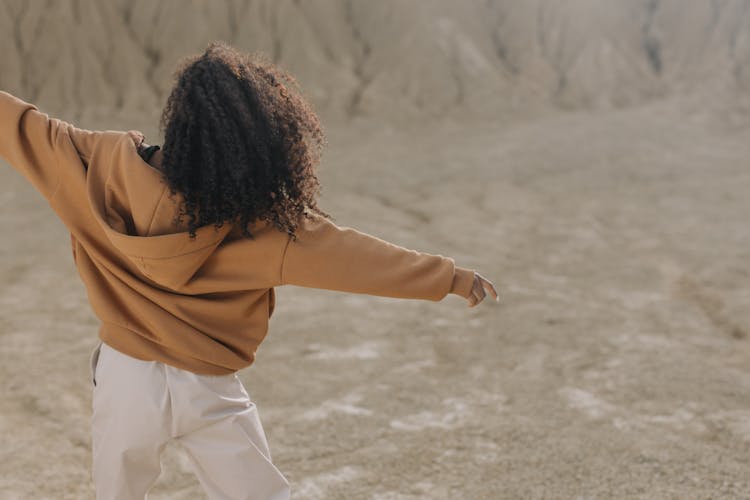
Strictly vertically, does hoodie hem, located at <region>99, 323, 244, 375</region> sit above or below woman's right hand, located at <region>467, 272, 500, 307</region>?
below

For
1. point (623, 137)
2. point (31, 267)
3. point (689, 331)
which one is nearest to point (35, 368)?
point (31, 267)

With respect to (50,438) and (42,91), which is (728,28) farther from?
(50,438)

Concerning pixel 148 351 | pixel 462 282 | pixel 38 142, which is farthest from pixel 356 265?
pixel 38 142

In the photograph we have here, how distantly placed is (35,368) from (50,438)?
1068mm

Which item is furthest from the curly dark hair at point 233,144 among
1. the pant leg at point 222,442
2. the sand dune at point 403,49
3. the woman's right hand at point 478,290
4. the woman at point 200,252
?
the sand dune at point 403,49

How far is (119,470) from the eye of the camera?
1937mm

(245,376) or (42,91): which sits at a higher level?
(42,91)

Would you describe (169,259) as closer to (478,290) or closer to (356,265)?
(356,265)

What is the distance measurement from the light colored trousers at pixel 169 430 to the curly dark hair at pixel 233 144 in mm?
408

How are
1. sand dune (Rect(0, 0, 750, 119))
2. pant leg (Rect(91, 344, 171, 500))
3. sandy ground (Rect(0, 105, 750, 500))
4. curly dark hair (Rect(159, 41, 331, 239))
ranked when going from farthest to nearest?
1. sand dune (Rect(0, 0, 750, 119))
2. sandy ground (Rect(0, 105, 750, 500))
3. pant leg (Rect(91, 344, 171, 500))
4. curly dark hair (Rect(159, 41, 331, 239))

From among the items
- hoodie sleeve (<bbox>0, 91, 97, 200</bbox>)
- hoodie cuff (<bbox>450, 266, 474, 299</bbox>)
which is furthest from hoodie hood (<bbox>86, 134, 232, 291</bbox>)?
hoodie cuff (<bbox>450, 266, 474, 299</bbox>)

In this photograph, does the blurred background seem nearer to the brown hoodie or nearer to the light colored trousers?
the light colored trousers

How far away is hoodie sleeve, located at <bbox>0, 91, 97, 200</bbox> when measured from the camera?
198cm

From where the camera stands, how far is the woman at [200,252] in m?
1.81
